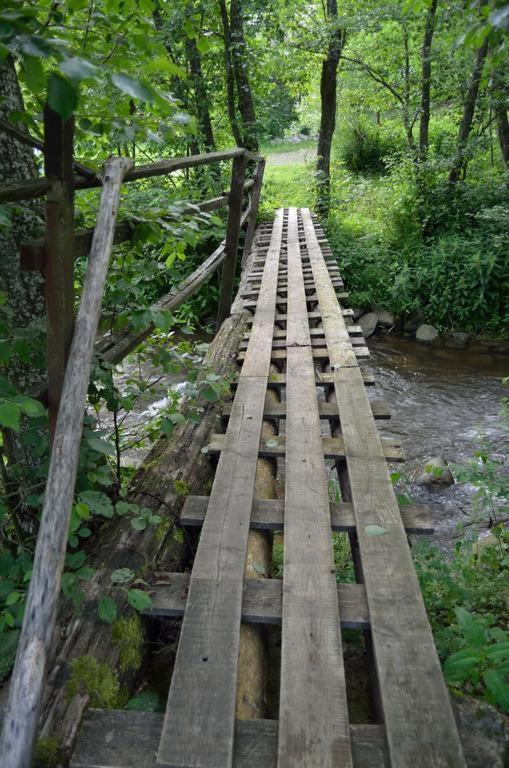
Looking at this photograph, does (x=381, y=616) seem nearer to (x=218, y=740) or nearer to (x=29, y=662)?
(x=218, y=740)

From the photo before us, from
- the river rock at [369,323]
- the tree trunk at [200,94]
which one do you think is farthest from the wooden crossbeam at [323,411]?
the tree trunk at [200,94]

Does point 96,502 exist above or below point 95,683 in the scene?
above

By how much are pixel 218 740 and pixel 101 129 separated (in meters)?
1.87

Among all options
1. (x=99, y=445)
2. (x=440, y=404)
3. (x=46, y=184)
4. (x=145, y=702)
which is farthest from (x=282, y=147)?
(x=145, y=702)

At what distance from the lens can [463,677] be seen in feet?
4.66

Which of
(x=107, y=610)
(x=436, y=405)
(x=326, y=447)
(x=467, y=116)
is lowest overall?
(x=436, y=405)

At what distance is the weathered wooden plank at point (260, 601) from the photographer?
139cm

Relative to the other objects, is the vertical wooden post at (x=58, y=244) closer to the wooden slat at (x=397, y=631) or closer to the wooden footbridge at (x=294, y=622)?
the wooden footbridge at (x=294, y=622)

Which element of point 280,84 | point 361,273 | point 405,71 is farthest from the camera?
point 280,84

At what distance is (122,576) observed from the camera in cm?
152

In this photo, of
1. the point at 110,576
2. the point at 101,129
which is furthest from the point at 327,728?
the point at 101,129

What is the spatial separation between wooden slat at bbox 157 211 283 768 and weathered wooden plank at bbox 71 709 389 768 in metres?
0.04

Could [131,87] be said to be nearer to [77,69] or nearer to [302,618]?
[77,69]

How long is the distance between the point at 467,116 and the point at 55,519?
9541 mm
